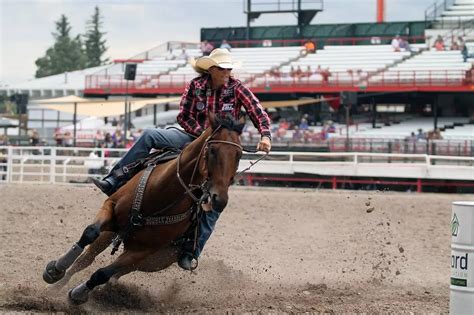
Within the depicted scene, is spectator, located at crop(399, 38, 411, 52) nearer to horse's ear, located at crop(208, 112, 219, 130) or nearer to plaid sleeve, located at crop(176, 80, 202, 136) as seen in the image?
plaid sleeve, located at crop(176, 80, 202, 136)

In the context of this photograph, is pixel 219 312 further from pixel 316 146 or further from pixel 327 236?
pixel 316 146

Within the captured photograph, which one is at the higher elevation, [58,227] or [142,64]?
[142,64]

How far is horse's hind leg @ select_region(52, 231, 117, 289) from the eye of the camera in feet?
24.3

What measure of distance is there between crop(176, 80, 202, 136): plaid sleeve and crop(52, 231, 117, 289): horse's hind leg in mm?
1034

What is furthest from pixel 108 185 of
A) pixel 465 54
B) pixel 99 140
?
pixel 465 54

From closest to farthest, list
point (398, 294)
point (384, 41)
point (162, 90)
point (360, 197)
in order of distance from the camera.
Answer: point (398, 294) < point (360, 197) < point (162, 90) < point (384, 41)

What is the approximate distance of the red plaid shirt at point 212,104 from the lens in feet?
23.5

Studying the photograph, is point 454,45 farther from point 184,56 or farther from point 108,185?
point 108,185

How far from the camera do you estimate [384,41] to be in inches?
1687

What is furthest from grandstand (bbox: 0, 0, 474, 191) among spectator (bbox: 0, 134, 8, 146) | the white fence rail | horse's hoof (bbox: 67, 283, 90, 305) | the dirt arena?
Answer: horse's hoof (bbox: 67, 283, 90, 305)

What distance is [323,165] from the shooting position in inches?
880

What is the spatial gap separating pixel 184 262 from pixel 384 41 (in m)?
36.8

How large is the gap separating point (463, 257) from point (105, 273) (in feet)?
8.58

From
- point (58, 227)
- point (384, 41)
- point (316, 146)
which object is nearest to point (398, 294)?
point (58, 227)
